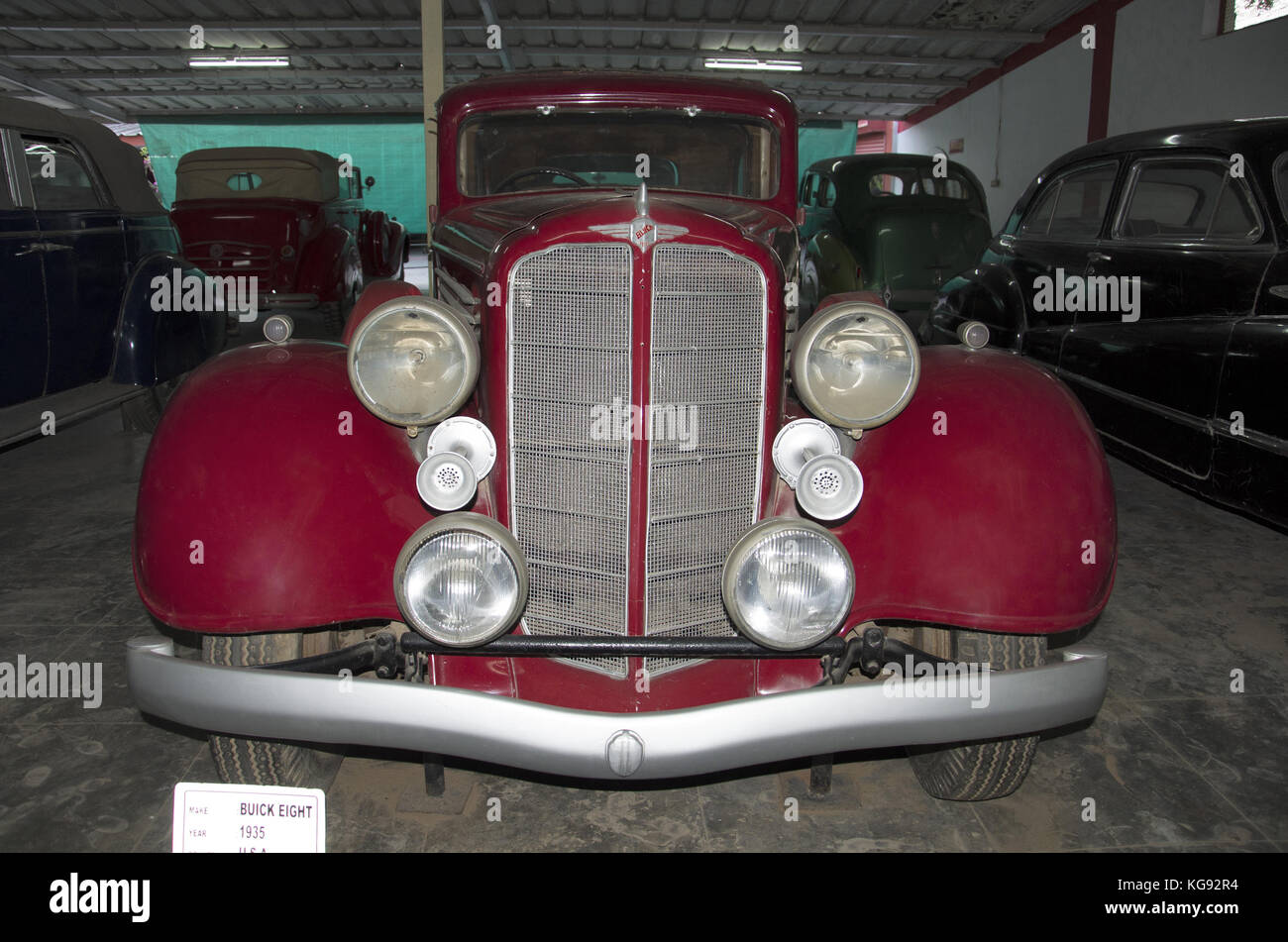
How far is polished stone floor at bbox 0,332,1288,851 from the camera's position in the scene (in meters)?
2.10

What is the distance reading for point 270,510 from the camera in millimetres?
1757

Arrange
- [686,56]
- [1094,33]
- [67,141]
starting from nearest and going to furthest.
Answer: [67,141], [1094,33], [686,56]

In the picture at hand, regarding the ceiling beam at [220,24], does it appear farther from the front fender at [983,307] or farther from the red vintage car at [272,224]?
the front fender at [983,307]

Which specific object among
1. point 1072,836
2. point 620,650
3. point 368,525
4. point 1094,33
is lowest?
point 1072,836

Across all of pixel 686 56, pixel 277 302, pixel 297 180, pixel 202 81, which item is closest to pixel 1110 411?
pixel 277 302

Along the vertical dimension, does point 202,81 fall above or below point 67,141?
above

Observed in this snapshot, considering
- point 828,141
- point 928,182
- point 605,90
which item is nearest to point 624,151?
point 605,90

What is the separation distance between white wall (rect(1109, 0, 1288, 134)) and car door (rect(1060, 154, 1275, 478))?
11.4ft

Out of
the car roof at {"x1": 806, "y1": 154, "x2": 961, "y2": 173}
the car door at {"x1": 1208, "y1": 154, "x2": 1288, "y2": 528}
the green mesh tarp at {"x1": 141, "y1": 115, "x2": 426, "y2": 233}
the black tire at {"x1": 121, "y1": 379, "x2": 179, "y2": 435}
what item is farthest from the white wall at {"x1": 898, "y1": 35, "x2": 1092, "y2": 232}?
the black tire at {"x1": 121, "y1": 379, "x2": 179, "y2": 435}

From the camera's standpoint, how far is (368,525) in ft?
5.93

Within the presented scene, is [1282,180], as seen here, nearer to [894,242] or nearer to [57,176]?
[894,242]

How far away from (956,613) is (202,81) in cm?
1662

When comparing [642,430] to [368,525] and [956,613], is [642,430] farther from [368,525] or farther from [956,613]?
[956,613]

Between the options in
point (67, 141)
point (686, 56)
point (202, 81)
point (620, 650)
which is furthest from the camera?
point (202, 81)
